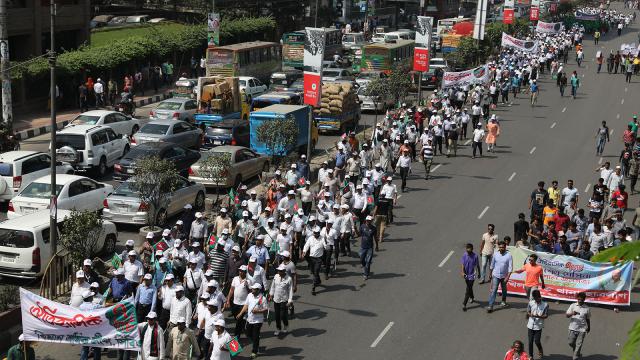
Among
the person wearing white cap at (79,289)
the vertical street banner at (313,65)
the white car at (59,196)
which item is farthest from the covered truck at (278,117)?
the person wearing white cap at (79,289)

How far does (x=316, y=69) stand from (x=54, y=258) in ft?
42.1

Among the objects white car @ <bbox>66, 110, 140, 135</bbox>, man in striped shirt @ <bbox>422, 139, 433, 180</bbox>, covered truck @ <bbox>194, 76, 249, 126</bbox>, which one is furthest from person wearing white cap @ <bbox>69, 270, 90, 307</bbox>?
covered truck @ <bbox>194, 76, 249, 126</bbox>

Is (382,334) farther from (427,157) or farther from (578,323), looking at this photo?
(427,157)

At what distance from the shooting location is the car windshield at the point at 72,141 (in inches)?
1073

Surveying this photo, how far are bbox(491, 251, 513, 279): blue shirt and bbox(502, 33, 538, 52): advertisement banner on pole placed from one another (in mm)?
38081

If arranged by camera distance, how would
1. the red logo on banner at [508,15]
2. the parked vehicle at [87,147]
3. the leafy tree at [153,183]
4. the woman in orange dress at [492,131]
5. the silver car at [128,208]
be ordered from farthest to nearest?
the red logo on banner at [508,15] < the woman in orange dress at [492,131] < the parked vehicle at [87,147] < the silver car at [128,208] < the leafy tree at [153,183]

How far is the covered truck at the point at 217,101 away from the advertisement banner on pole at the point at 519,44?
22.8 m

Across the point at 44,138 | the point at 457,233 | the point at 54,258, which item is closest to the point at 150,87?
the point at 44,138

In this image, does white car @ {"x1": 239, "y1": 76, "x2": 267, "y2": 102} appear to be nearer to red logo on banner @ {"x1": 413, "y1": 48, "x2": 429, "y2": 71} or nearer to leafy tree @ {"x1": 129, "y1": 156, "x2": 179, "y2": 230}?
red logo on banner @ {"x1": 413, "y1": 48, "x2": 429, "y2": 71}

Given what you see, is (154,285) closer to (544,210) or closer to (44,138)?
(544,210)

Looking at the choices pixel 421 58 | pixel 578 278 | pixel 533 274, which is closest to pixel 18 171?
pixel 533 274

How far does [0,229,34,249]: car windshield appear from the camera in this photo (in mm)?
17812

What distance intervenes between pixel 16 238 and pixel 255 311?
19.1 feet

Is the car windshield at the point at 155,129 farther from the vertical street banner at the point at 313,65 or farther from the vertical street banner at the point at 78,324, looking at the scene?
the vertical street banner at the point at 78,324
